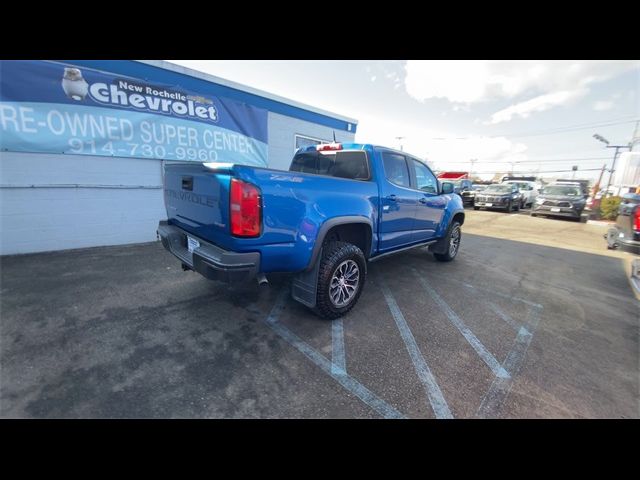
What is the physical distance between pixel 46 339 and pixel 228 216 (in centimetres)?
219

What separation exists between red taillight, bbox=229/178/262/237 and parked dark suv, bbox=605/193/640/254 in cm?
589

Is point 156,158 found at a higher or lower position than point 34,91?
lower

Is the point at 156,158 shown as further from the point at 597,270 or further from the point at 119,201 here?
the point at 597,270

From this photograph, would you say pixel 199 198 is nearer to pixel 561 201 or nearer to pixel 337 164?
pixel 337 164

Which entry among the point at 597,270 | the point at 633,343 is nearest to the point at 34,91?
the point at 633,343

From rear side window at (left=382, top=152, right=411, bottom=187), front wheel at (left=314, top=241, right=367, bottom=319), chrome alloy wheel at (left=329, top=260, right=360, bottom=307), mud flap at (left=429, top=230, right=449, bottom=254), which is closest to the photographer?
front wheel at (left=314, top=241, right=367, bottom=319)

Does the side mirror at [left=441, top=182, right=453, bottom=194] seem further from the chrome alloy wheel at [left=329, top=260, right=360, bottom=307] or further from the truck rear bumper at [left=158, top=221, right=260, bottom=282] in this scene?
the truck rear bumper at [left=158, top=221, right=260, bottom=282]

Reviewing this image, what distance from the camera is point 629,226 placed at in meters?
4.34

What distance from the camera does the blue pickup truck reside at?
226cm

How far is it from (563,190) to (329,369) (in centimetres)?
1760

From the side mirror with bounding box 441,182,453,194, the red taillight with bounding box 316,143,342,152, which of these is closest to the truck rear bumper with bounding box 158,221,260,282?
the red taillight with bounding box 316,143,342,152

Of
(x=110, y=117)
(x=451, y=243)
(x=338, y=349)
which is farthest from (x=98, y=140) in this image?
(x=451, y=243)
